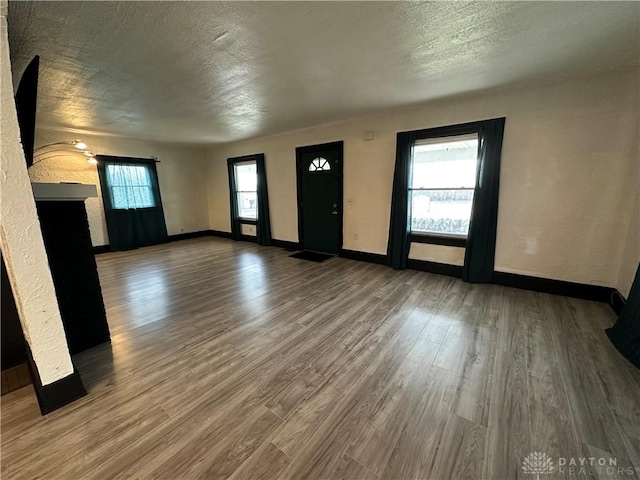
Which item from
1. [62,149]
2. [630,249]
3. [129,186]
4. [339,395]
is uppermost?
[62,149]

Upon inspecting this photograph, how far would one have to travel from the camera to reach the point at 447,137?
3607mm

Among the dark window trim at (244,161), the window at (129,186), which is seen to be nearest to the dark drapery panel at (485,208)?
the dark window trim at (244,161)

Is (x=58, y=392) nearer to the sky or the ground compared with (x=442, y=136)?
nearer to the ground

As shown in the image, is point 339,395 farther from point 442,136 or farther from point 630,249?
point 442,136

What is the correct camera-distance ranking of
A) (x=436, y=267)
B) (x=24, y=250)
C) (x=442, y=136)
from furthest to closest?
(x=436, y=267) → (x=442, y=136) → (x=24, y=250)

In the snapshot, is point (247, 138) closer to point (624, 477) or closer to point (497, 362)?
point (497, 362)

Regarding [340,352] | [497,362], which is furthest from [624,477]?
[340,352]

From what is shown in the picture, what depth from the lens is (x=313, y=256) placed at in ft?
16.4

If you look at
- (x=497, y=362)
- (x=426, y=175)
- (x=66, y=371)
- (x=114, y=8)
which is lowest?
(x=497, y=362)

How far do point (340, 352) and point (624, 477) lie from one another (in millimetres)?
1548

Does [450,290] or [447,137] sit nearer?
[450,290]

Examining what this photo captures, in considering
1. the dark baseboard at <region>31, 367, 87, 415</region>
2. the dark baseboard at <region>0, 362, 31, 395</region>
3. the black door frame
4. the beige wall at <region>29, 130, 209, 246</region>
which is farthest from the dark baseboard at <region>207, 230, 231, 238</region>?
the dark baseboard at <region>31, 367, 87, 415</region>

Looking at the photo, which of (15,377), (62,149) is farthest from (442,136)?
(62,149)

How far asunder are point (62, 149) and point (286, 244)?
15.2ft
